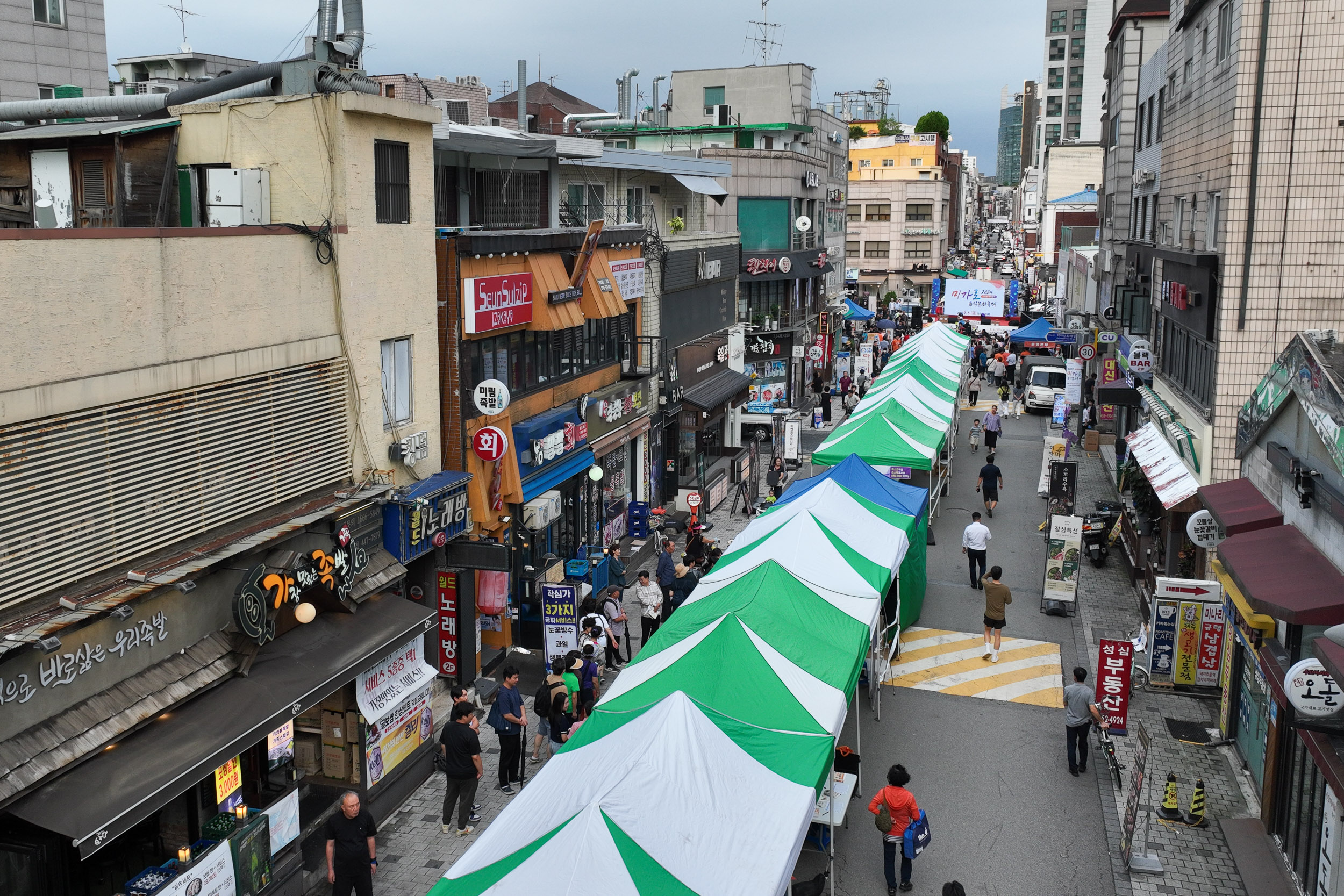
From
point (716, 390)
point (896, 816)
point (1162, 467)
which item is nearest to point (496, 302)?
point (896, 816)

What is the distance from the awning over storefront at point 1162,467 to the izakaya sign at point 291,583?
13.3 metres

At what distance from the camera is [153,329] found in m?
11.3

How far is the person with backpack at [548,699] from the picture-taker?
15.3 metres

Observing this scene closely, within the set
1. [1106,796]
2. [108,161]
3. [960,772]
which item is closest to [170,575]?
[108,161]

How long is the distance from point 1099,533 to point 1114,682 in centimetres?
1167

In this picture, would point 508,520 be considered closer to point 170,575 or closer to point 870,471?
point 870,471

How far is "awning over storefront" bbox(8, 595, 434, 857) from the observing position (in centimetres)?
941

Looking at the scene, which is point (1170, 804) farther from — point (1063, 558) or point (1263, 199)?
point (1263, 199)

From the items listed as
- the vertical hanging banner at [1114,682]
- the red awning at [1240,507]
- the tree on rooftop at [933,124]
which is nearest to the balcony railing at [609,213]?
the red awning at [1240,507]

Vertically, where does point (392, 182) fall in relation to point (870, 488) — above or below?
above

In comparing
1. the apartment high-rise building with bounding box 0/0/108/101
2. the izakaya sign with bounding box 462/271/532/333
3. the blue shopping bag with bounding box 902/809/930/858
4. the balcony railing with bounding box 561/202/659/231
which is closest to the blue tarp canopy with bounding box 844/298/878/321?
the balcony railing with bounding box 561/202/659/231

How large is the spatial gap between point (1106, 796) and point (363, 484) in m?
10.9

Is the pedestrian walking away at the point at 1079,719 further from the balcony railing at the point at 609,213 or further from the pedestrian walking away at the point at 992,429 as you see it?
the pedestrian walking away at the point at 992,429

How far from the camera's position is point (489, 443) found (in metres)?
18.2
